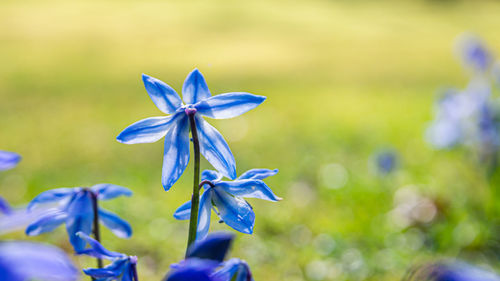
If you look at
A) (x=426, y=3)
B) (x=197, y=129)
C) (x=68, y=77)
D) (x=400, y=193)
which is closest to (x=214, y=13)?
(x=68, y=77)

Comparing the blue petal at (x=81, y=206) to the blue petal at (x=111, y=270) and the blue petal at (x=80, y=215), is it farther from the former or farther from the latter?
the blue petal at (x=111, y=270)

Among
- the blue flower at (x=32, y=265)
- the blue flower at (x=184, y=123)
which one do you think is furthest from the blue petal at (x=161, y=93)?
the blue flower at (x=32, y=265)

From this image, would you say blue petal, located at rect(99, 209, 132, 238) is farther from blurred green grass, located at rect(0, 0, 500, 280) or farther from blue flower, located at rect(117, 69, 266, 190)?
blurred green grass, located at rect(0, 0, 500, 280)

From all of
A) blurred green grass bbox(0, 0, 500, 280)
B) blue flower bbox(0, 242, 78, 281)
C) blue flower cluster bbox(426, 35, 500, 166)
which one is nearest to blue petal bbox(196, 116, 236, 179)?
blue flower bbox(0, 242, 78, 281)

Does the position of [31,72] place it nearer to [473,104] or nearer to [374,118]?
[374,118]

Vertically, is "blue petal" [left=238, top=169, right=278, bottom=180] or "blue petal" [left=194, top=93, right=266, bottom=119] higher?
"blue petal" [left=194, top=93, right=266, bottom=119]

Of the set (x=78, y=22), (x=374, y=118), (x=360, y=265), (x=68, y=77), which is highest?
(x=78, y=22)
